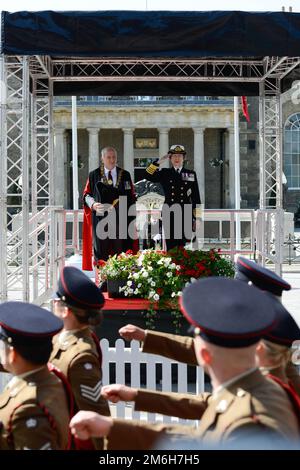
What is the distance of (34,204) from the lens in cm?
1287

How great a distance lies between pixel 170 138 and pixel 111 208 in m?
41.3

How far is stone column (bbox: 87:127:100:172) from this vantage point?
47438 mm

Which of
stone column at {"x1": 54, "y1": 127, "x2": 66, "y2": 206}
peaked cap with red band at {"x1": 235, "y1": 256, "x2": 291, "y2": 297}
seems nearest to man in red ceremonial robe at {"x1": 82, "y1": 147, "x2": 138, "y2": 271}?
peaked cap with red band at {"x1": 235, "y1": 256, "x2": 291, "y2": 297}

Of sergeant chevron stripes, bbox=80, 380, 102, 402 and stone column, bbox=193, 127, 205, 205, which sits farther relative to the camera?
stone column, bbox=193, 127, 205, 205

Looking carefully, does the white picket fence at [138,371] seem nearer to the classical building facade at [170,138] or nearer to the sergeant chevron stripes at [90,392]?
the sergeant chevron stripes at [90,392]

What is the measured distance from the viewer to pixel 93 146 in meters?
47.5

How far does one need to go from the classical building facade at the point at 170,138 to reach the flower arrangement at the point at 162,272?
119 ft

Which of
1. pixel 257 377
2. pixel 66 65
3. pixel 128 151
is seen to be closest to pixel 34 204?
pixel 66 65

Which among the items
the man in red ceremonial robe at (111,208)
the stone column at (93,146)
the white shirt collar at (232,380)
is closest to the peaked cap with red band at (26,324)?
the white shirt collar at (232,380)

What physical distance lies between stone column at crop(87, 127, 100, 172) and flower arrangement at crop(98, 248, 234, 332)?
130 feet

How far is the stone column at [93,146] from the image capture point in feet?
156

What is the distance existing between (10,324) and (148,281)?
4.73 meters

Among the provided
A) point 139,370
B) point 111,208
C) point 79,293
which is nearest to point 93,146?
point 111,208

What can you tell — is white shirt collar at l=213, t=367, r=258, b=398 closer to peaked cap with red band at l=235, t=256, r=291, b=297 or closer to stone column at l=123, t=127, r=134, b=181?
peaked cap with red band at l=235, t=256, r=291, b=297
